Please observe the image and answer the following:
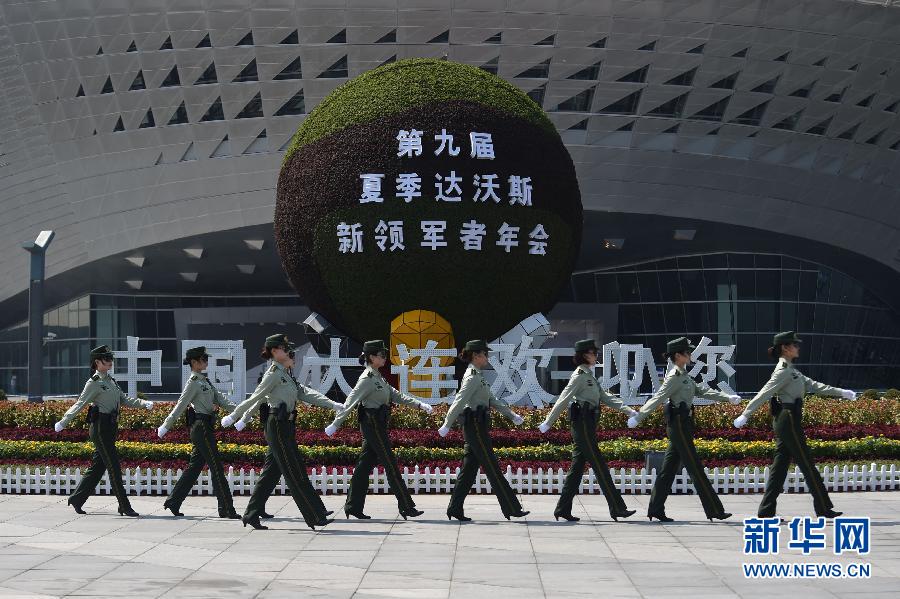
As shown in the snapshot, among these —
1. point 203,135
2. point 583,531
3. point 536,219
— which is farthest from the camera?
point 203,135

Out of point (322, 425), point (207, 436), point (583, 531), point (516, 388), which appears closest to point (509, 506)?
point (583, 531)

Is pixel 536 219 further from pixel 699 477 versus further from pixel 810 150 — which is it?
pixel 810 150

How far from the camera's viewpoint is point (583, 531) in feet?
38.2

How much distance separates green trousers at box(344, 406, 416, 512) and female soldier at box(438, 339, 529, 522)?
1.85ft

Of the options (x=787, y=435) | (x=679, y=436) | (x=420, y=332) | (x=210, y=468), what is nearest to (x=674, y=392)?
(x=679, y=436)

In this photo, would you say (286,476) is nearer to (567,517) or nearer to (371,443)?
(371,443)

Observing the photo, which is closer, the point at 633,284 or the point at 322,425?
Result: the point at 322,425

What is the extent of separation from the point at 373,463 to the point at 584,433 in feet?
7.28

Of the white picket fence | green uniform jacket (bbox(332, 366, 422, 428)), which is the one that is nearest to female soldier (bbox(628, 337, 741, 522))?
the white picket fence

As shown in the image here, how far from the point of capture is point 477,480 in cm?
1494

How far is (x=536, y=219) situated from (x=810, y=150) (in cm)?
2055

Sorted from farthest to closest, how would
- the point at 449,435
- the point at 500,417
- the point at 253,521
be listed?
1. the point at 500,417
2. the point at 449,435
3. the point at 253,521

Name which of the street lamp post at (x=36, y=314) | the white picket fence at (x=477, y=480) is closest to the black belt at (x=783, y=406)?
the white picket fence at (x=477, y=480)

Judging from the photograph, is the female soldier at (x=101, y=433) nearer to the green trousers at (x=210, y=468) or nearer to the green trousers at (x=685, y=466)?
the green trousers at (x=210, y=468)
